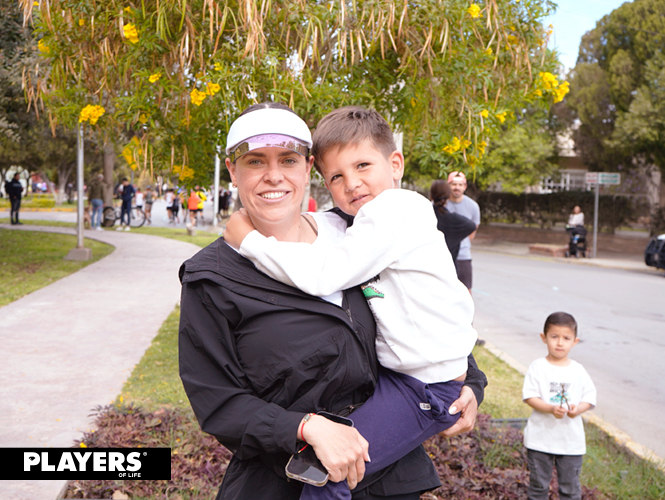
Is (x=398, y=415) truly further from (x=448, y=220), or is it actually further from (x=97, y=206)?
(x=97, y=206)

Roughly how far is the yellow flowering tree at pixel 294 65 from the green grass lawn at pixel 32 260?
6.03 m

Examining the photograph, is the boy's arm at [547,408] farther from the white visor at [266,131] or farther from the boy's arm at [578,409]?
the white visor at [266,131]

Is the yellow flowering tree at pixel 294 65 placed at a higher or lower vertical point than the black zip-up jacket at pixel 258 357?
higher

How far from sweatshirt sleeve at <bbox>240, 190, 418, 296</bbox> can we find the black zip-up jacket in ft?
0.18

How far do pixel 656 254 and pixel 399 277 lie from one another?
16.4m

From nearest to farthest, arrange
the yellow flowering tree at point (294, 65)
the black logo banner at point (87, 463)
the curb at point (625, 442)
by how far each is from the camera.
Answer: the yellow flowering tree at point (294, 65) < the black logo banner at point (87, 463) < the curb at point (625, 442)

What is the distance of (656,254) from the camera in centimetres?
1588

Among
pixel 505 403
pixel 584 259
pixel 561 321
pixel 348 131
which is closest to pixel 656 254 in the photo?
pixel 584 259

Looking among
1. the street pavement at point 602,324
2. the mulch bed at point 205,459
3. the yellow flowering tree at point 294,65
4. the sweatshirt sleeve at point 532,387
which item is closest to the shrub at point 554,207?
the street pavement at point 602,324

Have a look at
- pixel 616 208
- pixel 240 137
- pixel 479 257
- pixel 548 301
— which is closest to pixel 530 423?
pixel 240 137

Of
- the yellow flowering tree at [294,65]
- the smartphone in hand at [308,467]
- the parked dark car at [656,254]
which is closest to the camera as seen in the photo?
the smartphone in hand at [308,467]

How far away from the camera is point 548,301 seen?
11.2 metres

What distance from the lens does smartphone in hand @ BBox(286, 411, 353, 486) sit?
1.56 m

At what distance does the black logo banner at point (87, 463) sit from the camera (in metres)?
3.65
